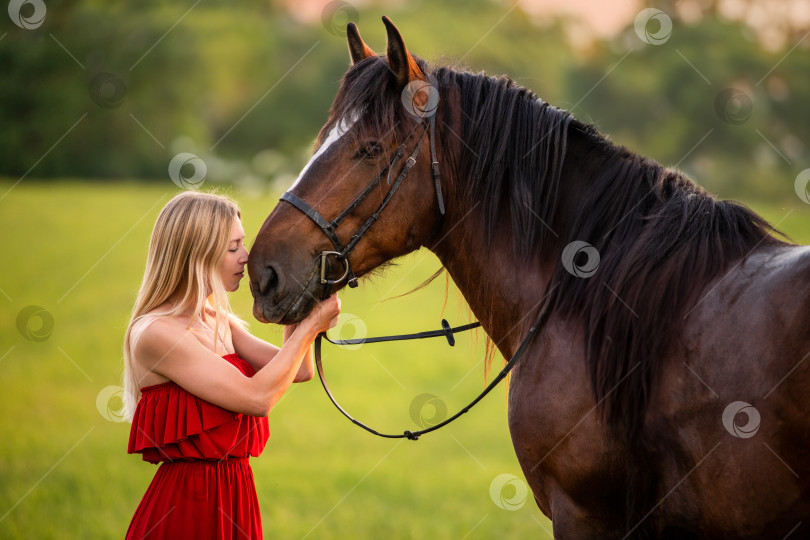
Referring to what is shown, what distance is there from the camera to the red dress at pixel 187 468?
304cm

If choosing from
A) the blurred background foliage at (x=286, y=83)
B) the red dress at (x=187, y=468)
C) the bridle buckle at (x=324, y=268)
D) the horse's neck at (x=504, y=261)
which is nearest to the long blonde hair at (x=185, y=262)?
the red dress at (x=187, y=468)

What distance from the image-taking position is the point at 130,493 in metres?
8.29

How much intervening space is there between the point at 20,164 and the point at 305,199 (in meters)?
32.8

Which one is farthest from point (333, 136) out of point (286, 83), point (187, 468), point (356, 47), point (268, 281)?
point (286, 83)

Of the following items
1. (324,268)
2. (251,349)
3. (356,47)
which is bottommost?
(251,349)

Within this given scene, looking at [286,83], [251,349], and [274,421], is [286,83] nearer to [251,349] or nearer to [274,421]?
[274,421]

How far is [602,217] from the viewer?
3014mm

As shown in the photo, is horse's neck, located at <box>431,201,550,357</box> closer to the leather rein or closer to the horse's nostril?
the leather rein

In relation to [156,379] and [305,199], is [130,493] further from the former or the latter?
[305,199]

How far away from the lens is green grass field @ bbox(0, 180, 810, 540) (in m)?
7.49

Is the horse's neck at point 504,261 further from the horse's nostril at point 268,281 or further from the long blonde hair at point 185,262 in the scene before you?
the long blonde hair at point 185,262

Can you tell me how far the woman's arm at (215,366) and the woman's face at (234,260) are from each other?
36cm

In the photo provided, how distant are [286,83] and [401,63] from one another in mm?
53202

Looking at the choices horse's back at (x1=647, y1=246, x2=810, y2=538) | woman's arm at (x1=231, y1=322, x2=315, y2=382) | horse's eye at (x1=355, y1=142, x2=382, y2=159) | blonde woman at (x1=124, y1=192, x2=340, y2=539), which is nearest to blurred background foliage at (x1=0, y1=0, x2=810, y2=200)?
woman's arm at (x1=231, y1=322, x2=315, y2=382)
